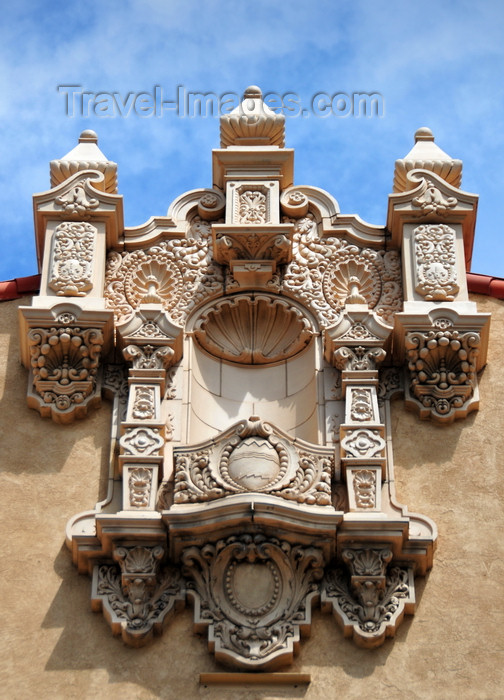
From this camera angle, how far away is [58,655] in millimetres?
12375

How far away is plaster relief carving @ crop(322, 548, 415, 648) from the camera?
12406mm

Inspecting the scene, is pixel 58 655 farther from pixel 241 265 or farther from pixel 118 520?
pixel 241 265

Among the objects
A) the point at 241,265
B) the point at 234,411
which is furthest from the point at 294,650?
the point at 241,265

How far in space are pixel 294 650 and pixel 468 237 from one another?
186 inches

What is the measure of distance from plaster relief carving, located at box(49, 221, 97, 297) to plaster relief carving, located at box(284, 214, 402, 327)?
74.3 inches

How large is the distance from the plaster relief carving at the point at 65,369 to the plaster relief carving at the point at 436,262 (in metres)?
3.03

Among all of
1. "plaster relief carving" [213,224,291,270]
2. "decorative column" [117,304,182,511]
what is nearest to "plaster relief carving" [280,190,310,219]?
"plaster relief carving" [213,224,291,270]

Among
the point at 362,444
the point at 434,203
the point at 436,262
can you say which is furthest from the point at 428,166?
the point at 362,444

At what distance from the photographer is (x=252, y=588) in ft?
41.3

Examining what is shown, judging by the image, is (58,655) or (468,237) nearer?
(58,655)

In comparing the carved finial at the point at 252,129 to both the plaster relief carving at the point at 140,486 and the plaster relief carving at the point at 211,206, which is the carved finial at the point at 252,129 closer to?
the plaster relief carving at the point at 211,206

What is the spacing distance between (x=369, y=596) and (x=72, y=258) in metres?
4.36

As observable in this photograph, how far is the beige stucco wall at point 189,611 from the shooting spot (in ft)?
40.0

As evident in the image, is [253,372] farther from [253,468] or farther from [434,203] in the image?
[434,203]
